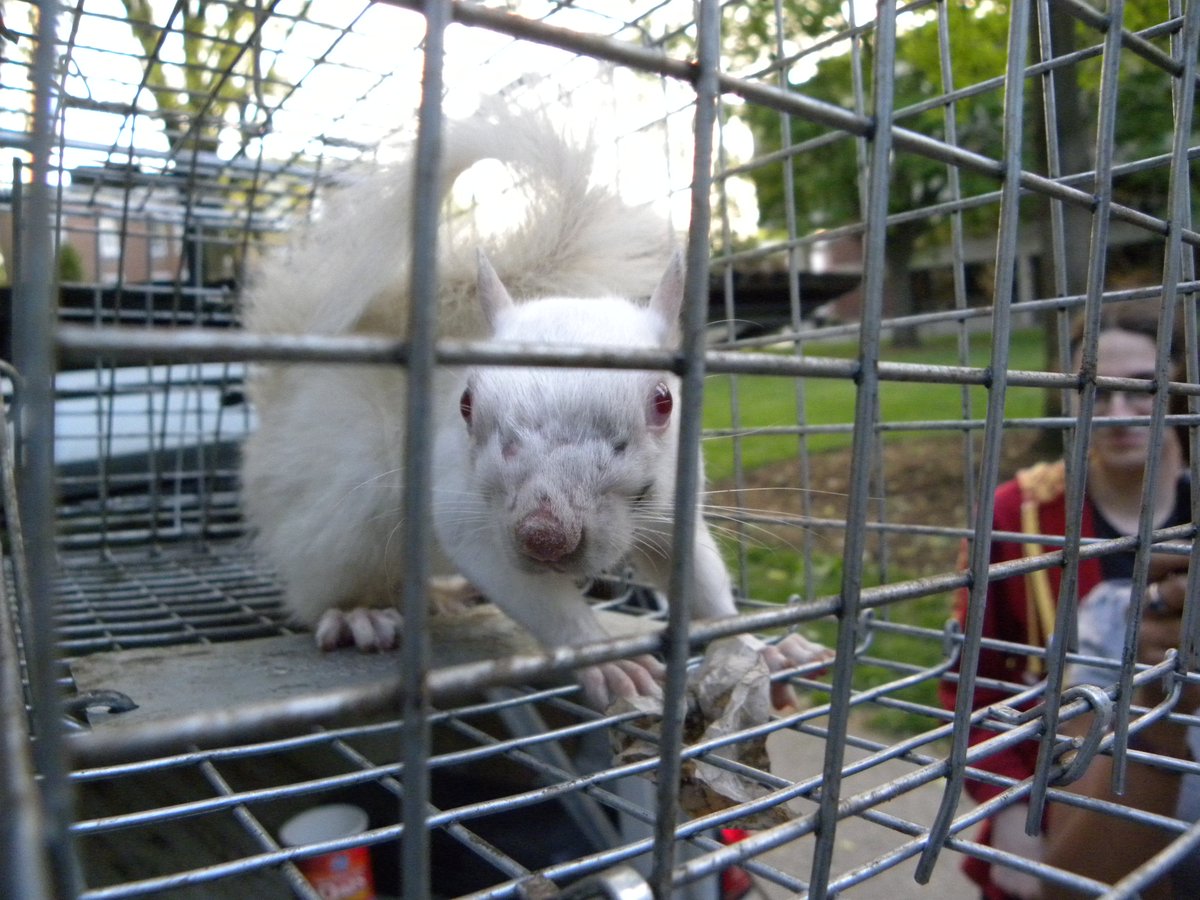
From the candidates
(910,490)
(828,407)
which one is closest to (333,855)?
(910,490)

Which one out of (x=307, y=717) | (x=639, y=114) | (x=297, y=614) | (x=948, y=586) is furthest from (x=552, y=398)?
(x=639, y=114)

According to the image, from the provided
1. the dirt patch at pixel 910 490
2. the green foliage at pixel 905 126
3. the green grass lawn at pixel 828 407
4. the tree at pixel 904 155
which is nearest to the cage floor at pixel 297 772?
the tree at pixel 904 155

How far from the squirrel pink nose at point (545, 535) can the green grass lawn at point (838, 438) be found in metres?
0.42

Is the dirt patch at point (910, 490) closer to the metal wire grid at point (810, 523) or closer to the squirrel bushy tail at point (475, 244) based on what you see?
the squirrel bushy tail at point (475, 244)

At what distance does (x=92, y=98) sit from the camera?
1.36 metres

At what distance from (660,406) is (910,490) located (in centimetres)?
441

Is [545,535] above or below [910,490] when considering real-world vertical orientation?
above

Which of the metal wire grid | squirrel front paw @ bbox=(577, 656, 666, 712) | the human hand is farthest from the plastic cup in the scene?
the human hand

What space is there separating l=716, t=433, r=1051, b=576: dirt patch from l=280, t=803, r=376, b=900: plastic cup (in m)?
2.78

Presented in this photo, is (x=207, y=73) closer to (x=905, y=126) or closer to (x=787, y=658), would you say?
(x=787, y=658)

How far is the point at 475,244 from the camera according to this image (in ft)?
5.32

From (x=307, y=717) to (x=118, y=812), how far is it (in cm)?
93

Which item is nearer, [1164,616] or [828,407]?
[1164,616]

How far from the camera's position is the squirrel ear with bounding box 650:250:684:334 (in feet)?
3.91
